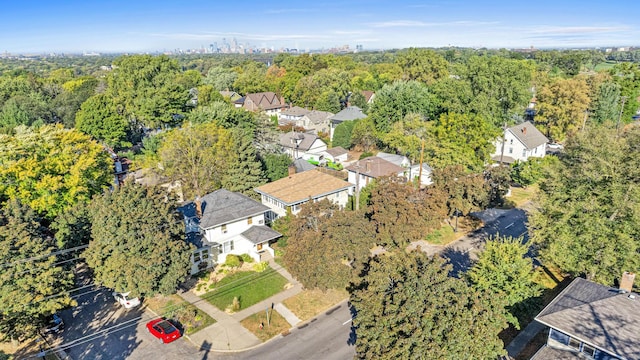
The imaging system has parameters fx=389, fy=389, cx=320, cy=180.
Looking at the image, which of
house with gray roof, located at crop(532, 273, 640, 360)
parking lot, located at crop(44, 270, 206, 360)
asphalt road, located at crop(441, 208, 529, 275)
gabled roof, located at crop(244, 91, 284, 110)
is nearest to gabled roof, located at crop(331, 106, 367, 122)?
gabled roof, located at crop(244, 91, 284, 110)

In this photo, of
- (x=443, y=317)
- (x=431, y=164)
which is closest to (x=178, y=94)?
(x=431, y=164)

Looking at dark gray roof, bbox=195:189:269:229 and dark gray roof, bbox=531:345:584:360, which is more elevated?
dark gray roof, bbox=195:189:269:229

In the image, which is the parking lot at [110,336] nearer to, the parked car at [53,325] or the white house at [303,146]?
the parked car at [53,325]

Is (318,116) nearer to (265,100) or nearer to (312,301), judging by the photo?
(265,100)

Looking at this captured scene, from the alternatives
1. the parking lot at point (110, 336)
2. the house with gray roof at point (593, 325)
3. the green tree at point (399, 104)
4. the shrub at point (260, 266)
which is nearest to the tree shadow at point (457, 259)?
the house with gray roof at point (593, 325)

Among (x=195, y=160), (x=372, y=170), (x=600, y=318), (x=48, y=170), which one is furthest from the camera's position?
(x=372, y=170)

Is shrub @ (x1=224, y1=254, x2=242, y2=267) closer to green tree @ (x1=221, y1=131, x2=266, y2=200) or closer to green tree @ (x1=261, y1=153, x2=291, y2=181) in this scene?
green tree @ (x1=221, y1=131, x2=266, y2=200)

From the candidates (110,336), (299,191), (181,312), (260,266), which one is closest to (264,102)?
(299,191)
